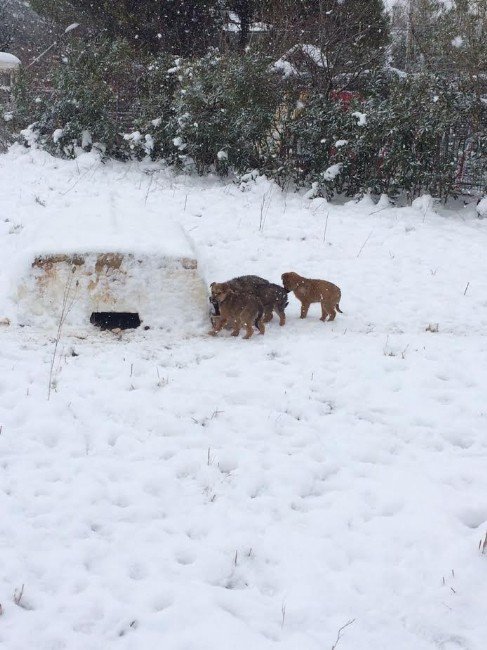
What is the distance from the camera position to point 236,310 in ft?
19.5

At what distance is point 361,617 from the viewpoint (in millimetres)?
2793

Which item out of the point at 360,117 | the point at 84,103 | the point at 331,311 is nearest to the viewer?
the point at 331,311

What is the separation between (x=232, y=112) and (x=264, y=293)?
23.8 feet

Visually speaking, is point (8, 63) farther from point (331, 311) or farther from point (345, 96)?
point (331, 311)

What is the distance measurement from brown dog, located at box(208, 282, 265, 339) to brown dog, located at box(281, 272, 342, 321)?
0.63 m

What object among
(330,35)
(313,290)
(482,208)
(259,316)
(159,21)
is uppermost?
(159,21)

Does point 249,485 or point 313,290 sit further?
point 313,290

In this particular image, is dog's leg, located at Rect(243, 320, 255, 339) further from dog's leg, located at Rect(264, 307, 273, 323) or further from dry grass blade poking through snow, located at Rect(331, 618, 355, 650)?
dry grass blade poking through snow, located at Rect(331, 618, 355, 650)

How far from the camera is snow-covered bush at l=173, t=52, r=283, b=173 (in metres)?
12.1

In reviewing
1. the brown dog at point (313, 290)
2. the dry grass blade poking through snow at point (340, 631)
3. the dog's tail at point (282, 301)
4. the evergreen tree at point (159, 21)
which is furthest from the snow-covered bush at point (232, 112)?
the dry grass blade poking through snow at point (340, 631)

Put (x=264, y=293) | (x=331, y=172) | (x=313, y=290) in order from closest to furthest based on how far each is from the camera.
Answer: (x=264, y=293) → (x=313, y=290) → (x=331, y=172)

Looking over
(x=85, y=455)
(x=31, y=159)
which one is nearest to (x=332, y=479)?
(x=85, y=455)

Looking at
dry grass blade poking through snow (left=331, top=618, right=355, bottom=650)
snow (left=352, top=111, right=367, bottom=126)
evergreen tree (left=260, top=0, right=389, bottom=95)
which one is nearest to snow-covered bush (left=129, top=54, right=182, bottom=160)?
evergreen tree (left=260, top=0, right=389, bottom=95)

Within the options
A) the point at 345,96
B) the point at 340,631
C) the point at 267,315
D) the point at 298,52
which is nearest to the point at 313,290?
the point at 267,315
